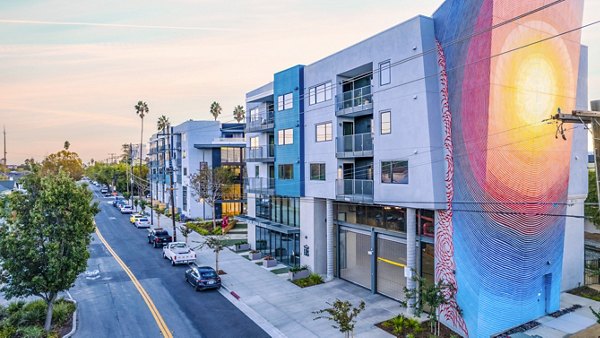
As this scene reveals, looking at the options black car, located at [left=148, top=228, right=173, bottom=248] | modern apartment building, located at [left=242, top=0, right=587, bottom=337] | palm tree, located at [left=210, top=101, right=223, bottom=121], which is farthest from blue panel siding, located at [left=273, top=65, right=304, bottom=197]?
palm tree, located at [left=210, top=101, right=223, bottom=121]

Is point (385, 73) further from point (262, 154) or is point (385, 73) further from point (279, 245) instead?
point (279, 245)

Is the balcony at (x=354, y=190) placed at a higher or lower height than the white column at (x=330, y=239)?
higher

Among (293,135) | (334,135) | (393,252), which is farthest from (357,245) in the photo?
(293,135)

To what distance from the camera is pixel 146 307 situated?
2056cm

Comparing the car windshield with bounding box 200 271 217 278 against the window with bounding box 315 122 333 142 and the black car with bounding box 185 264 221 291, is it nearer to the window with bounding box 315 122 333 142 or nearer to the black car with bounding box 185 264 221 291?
the black car with bounding box 185 264 221 291

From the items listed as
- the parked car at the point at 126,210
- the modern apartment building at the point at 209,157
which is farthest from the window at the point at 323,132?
the parked car at the point at 126,210

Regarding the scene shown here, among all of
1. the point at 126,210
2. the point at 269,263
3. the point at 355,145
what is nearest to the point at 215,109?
the point at 126,210

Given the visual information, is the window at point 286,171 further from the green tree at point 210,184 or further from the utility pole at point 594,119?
the utility pole at point 594,119

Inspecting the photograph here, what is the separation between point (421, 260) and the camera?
19.3 meters

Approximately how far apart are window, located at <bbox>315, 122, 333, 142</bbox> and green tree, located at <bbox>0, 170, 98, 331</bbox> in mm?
14248

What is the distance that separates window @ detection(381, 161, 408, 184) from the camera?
1881 cm

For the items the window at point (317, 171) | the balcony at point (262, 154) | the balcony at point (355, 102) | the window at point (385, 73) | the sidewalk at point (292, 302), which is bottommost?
the sidewalk at point (292, 302)

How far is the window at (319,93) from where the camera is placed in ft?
81.2

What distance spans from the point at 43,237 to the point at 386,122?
16.9 m
